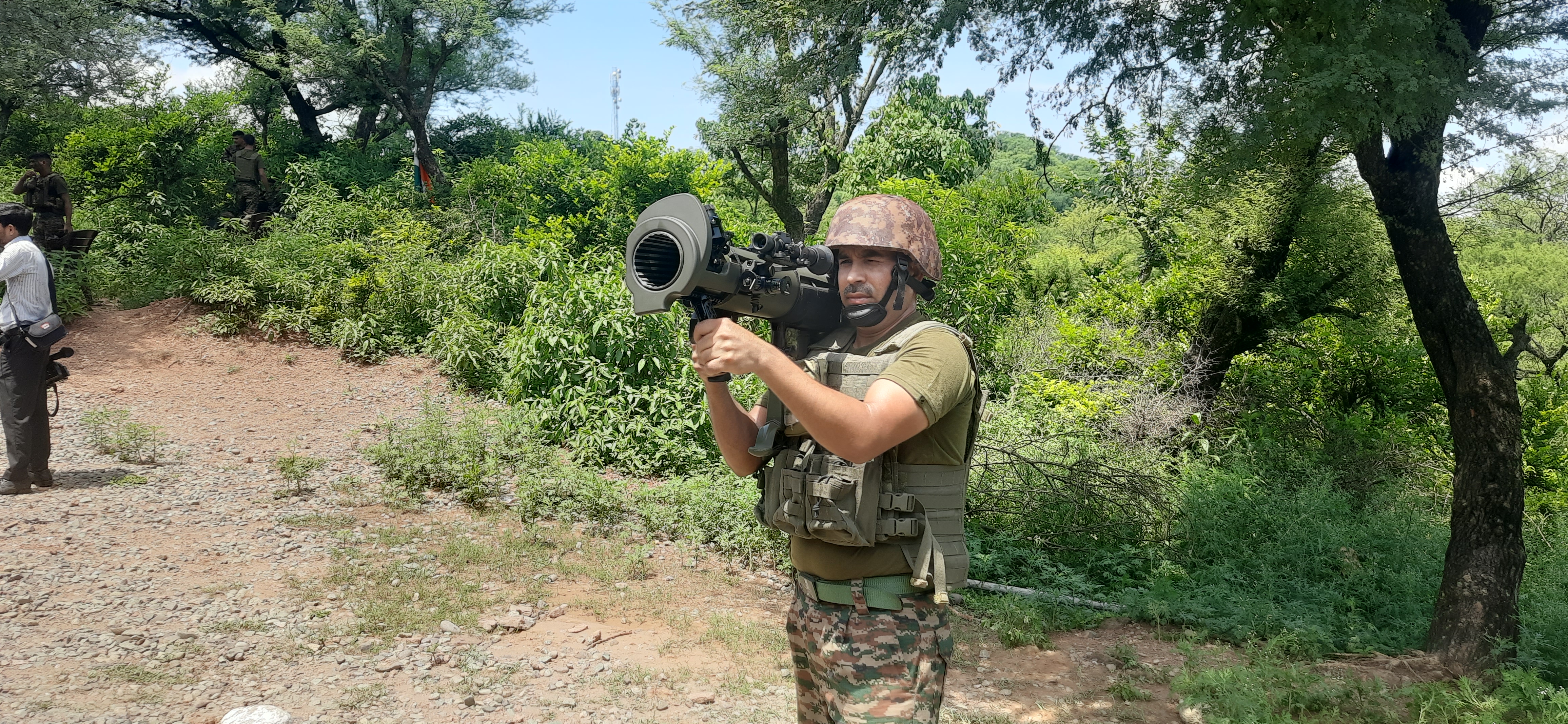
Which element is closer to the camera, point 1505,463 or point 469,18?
point 1505,463

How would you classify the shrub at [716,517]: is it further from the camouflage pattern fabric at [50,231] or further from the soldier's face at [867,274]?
the camouflage pattern fabric at [50,231]

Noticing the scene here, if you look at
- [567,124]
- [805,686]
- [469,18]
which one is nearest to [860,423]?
[805,686]

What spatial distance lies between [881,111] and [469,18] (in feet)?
23.3

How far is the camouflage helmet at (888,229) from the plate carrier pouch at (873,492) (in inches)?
7.0

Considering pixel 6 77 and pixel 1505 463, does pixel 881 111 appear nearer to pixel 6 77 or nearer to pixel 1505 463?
pixel 1505 463

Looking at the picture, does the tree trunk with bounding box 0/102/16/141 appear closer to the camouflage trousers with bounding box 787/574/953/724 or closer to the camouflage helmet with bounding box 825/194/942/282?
the camouflage helmet with bounding box 825/194/942/282

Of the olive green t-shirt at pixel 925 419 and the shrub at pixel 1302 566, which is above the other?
the olive green t-shirt at pixel 925 419

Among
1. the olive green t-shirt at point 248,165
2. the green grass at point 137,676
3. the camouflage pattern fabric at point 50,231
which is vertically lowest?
the green grass at point 137,676

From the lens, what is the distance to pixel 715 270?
6.52 ft

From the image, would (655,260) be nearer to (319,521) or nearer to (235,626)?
(235,626)

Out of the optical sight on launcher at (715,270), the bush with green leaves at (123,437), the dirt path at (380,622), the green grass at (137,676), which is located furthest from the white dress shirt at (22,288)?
the optical sight on launcher at (715,270)

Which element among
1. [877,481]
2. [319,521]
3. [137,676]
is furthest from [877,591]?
[319,521]

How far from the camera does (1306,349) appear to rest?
30.8 ft

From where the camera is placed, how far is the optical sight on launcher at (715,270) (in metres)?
1.97
